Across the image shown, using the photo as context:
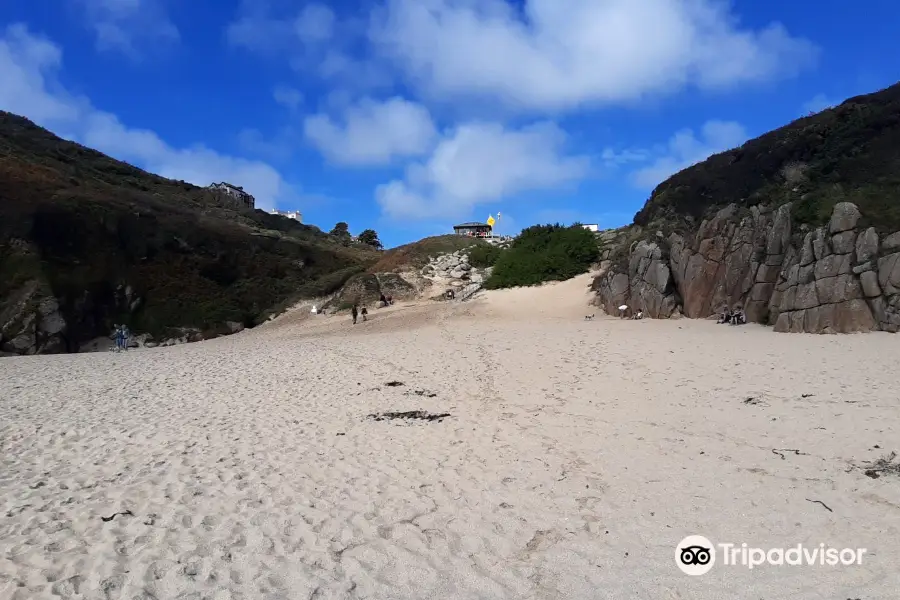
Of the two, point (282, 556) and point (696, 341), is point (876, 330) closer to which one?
point (696, 341)

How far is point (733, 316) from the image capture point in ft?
59.6

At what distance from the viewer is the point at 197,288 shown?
3847 centimetres

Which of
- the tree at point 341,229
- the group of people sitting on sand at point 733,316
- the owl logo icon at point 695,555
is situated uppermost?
the tree at point 341,229

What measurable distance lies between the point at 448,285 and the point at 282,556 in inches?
1280

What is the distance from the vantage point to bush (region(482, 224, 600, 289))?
3086cm

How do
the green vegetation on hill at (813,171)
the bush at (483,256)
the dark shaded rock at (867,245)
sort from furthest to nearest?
the bush at (483,256) → the green vegetation on hill at (813,171) → the dark shaded rock at (867,245)

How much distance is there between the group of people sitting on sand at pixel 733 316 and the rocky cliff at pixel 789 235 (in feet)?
0.93

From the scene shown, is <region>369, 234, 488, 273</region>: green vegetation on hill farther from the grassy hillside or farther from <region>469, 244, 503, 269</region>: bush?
the grassy hillside

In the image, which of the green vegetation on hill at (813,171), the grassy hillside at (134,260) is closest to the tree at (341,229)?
the grassy hillside at (134,260)

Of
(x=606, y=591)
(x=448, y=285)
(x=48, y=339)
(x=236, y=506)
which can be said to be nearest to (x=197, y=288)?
(x=48, y=339)

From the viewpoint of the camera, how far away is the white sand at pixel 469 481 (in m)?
4.42

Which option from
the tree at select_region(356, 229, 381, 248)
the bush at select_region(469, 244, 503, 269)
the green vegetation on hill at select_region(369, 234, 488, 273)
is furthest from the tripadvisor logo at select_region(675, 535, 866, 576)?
the tree at select_region(356, 229, 381, 248)

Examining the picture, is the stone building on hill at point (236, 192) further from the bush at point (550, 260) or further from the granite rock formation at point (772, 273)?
the granite rock formation at point (772, 273)

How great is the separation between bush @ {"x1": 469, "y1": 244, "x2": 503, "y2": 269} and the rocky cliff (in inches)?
563
